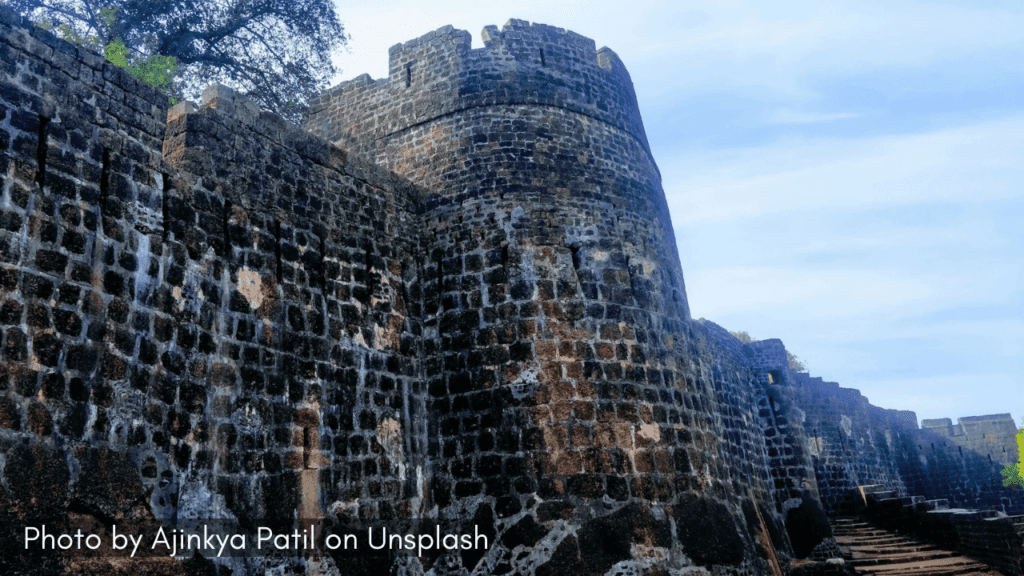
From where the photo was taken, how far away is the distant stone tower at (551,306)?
8.70 meters

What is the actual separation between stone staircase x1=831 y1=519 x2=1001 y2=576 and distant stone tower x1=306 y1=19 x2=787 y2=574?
17.2 feet

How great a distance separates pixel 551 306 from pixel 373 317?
2.20 m

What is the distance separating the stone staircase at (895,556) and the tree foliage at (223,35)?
15.5m

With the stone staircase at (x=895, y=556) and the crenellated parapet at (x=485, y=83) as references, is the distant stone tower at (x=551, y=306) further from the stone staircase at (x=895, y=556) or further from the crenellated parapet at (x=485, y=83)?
the stone staircase at (x=895, y=556)

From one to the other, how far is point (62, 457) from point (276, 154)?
4.22m

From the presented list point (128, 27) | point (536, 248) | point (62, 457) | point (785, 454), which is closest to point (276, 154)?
point (536, 248)

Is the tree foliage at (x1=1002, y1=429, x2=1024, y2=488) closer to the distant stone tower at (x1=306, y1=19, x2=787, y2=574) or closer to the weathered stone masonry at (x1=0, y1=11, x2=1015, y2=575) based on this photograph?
the weathered stone masonry at (x1=0, y1=11, x2=1015, y2=575)

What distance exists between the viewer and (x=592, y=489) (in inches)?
337

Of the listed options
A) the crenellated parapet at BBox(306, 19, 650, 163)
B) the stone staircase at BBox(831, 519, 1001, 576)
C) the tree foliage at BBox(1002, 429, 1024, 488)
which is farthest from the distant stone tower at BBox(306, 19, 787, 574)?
the tree foliage at BBox(1002, 429, 1024, 488)

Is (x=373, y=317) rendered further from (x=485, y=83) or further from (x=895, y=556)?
(x=895, y=556)

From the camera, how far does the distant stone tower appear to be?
8.70m

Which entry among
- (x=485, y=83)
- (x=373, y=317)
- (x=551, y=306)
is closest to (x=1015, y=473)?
(x=551, y=306)

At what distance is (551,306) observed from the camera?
9500 mm

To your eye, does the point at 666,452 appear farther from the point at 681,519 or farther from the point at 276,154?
the point at 276,154
